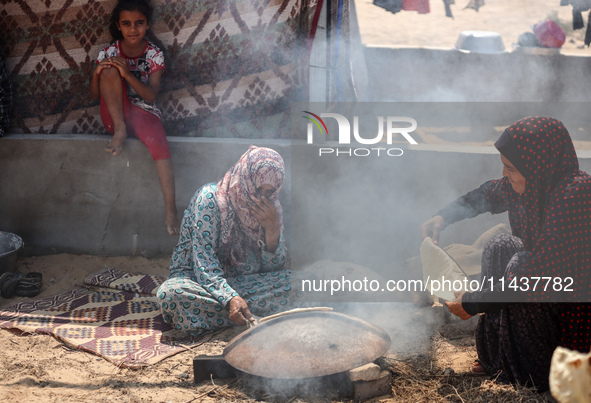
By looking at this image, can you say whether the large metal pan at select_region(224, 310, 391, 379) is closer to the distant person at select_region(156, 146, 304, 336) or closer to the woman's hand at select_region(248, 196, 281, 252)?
the distant person at select_region(156, 146, 304, 336)

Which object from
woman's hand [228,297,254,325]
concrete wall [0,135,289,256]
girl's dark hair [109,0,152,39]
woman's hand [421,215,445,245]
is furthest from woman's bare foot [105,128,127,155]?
woman's hand [421,215,445,245]

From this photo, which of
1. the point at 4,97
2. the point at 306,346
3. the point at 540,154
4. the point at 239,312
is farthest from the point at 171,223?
the point at 540,154

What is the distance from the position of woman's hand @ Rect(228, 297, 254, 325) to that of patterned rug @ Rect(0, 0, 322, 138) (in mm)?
2191

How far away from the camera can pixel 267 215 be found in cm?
392

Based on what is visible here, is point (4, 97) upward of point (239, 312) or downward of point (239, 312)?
upward

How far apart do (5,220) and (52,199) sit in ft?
1.74

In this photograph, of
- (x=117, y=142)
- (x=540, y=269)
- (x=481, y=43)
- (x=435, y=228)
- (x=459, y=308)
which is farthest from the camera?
(x=481, y=43)

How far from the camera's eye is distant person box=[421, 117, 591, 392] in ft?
9.21

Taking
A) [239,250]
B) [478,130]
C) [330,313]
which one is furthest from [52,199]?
[478,130]

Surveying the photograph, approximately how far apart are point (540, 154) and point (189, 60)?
136 inches

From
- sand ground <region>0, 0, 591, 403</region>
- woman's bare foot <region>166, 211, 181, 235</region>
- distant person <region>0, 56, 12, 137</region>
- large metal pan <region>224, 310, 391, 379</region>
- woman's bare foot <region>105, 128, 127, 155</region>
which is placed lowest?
sand ground <region>0, 0, 591, 403</region>

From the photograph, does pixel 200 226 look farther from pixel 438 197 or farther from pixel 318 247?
pixel 438 197

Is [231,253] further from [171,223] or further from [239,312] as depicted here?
[171,223]

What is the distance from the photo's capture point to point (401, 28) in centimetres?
1473
